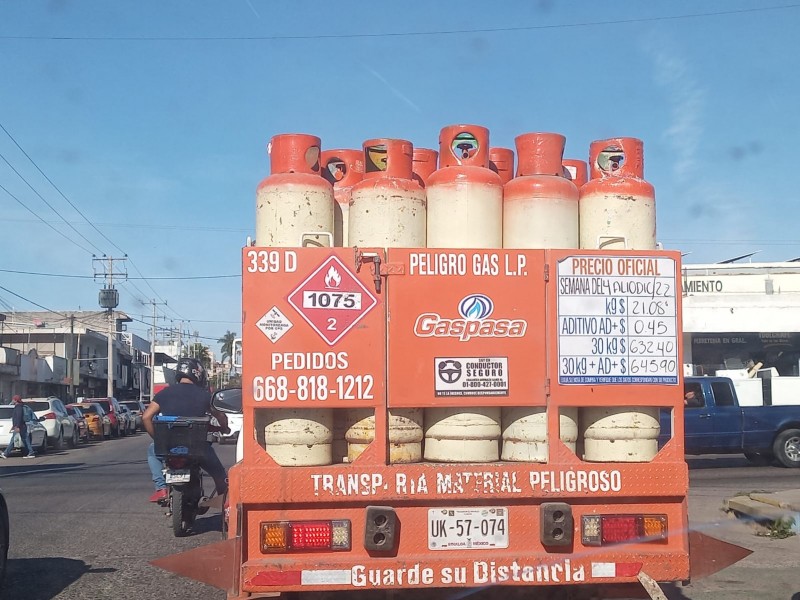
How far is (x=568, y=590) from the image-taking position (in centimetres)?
477

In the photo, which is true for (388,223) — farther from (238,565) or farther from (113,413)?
(113,413)

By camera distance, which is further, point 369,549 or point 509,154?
point 509,154

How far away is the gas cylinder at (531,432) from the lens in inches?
178

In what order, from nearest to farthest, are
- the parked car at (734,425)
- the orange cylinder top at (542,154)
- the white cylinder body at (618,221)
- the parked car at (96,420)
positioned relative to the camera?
the white cylinder body at (618,221)
the orange cylinder top at (542,154)
the parked car at (734,425)
the parked car at (96,420)

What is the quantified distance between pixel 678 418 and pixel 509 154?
201cm

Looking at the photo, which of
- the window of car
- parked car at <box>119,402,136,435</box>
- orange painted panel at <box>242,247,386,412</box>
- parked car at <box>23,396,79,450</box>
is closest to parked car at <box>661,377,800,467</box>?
orange painted panel at <box>242,247,386,412</box>

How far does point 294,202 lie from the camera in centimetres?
477

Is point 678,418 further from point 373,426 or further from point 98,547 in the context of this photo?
point 98,547

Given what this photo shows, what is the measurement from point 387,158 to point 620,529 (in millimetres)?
2308

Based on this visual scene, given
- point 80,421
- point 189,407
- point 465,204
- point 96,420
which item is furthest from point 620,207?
point 96,420

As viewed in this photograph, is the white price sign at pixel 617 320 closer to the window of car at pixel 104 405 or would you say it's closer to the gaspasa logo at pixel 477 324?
the gaspasa logo at pixel 477 324

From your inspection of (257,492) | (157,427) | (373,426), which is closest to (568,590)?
(373,426)

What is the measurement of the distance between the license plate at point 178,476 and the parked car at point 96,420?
24675 millimetres

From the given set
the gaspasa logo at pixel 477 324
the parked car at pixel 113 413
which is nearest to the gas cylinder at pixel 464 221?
the gaspasa logo at pixel 477 324
